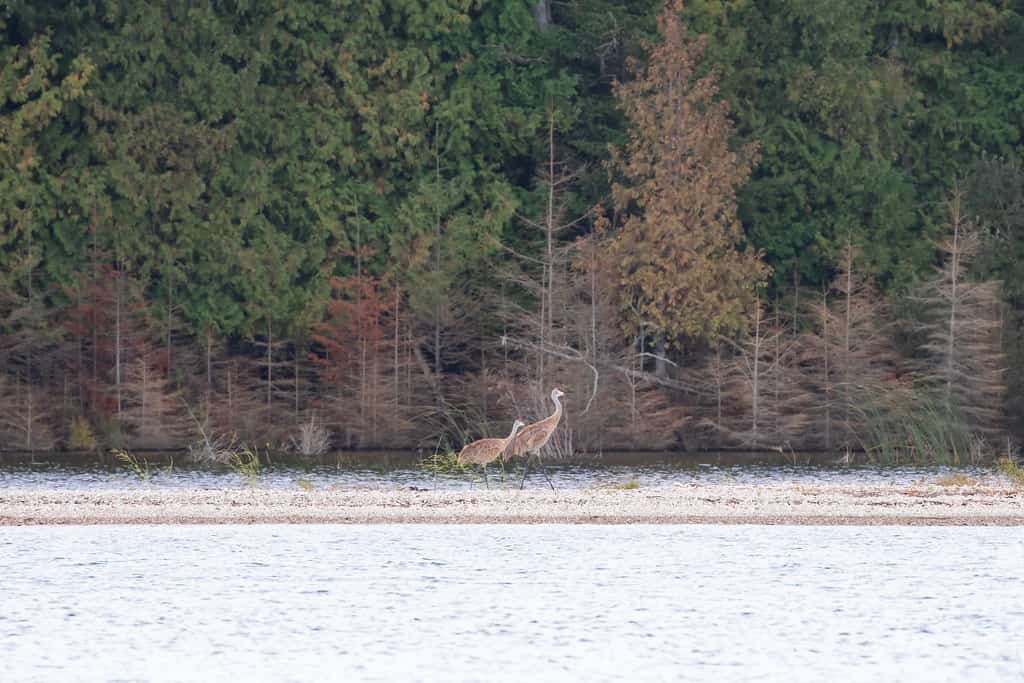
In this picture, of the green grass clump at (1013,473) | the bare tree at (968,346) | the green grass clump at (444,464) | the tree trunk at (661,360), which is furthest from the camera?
the tree trunk at (661,360)

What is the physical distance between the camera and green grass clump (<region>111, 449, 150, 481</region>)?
2359 cm

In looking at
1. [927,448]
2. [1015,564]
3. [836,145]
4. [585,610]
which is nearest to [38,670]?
[585,610]

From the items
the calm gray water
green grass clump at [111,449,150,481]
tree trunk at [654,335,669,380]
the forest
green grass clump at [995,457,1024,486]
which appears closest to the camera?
the calm gray water

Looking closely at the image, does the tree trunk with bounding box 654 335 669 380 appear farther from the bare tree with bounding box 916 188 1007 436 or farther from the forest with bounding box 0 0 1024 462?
the bare tree with bounding box 916 188 1007 436

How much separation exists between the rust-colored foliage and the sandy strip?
9.18 meters

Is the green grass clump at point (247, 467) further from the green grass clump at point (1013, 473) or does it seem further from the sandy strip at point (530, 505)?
the green grass clump at point (1013, 473)

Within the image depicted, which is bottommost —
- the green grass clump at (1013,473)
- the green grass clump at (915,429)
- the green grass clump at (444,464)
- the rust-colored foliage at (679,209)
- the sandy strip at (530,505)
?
the sandy strip at (530,505)

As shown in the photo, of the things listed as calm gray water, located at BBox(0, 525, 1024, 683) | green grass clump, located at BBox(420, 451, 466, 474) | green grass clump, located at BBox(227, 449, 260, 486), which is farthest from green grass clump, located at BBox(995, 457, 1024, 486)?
green grass clump, located at BBox(227, 449, 260, 486)

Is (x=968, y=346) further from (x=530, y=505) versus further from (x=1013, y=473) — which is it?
(x=530, y=505)

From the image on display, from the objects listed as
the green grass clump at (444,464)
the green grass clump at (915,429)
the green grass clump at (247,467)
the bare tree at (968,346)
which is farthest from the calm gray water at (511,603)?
the bare tree at (968,346)

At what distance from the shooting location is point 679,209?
30922mm

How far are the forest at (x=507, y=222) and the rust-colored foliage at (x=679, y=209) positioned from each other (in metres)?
0.08

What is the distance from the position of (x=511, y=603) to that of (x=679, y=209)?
59.8 feet

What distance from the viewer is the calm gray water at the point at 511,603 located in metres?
10.9
